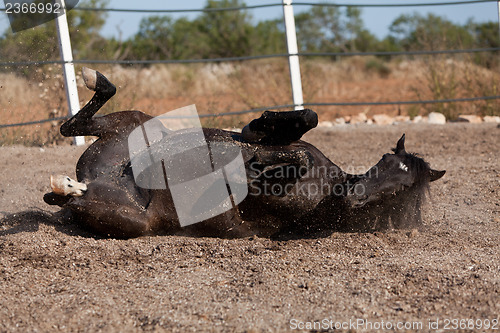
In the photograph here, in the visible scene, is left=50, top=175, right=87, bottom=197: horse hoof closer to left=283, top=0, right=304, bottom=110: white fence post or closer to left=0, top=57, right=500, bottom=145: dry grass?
left=0, top=57, right=500, bottom=145: dry grass

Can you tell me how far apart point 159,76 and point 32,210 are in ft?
40.3

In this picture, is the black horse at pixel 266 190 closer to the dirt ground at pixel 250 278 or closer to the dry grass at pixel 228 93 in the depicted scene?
the dirt ground at pixel 250 278

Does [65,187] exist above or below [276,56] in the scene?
below

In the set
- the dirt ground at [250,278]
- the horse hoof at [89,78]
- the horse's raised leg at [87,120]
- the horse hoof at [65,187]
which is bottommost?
the dirt ground at [250,278]

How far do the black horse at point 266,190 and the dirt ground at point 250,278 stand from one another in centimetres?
9

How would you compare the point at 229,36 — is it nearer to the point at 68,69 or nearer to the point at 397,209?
the point at 68,69

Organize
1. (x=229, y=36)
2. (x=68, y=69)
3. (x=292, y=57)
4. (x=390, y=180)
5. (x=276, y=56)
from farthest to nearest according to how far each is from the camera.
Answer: (x=229, y=36)
(x=292, y=57)
(x=276, y=56)
(x=68, y=69)
(x=390, y=180)

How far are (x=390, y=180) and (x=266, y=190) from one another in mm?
678

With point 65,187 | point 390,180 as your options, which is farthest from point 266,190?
point 65,187

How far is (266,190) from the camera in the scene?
2.81 m

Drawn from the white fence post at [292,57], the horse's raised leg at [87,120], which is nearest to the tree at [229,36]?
the white fence post at [292,57]

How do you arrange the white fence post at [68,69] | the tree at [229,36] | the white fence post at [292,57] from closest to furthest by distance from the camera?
the white fence post at [68,69], the white fence post at [292,57], the tree at [229,36]

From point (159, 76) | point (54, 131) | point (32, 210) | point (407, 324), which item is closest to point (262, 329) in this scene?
point (407, 324)

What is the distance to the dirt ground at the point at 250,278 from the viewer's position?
6.54ft
